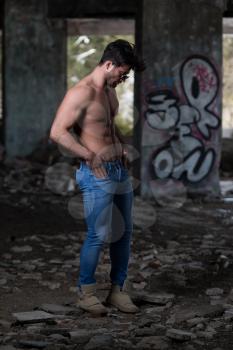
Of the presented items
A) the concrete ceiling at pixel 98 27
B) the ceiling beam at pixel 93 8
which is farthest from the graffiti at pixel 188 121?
the concrete ceiling at pixel 98 27

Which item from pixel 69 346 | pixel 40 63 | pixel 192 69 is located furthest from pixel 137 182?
pixel 69 346

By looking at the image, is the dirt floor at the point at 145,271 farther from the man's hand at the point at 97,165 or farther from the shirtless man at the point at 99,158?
the man's hand at the point at 97,165

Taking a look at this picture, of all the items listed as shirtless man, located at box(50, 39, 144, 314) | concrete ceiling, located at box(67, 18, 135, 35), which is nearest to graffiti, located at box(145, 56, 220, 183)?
concrete ceiling, located at box(67, 18, 135, 35)

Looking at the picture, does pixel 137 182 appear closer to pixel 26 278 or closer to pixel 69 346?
pixel 26 278

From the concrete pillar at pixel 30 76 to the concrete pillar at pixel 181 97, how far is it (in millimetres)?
3998

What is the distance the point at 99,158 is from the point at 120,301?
3.30ft

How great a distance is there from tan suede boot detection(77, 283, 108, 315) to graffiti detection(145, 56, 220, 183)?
5.80 meters

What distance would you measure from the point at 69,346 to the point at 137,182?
654 cm

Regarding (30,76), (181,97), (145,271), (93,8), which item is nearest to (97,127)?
(145,271)

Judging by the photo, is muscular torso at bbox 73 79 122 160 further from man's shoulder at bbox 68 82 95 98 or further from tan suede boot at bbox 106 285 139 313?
tan suede boot at bbox 106 285 139 313

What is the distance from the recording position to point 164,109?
1050 cm

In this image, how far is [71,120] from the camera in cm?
465

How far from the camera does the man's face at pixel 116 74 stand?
464cm

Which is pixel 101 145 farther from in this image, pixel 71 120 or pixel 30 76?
pixel 30 76
